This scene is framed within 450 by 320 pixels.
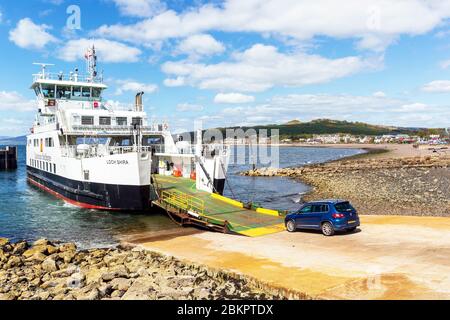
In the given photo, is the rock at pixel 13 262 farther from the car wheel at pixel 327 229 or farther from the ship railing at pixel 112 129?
the ship railing at pixel 112 129

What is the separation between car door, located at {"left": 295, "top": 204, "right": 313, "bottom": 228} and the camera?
1592cm

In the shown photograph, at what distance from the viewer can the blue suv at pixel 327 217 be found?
49.3ft

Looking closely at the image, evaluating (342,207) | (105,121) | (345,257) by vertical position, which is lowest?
(345,257)

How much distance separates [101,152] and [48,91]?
39.5 feet

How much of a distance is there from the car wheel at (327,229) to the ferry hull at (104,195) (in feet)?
36.9

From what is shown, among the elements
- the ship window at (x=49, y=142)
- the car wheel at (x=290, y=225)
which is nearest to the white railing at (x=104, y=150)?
the ship window at (x=49, y=142)

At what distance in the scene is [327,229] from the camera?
15.2 metres

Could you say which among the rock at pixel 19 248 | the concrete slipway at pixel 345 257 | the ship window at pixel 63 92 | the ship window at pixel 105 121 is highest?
the ship window at pixel 63 92

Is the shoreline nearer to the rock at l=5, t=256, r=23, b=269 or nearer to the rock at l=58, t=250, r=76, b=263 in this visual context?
the rock at l=58, t=250, r=76, b=263

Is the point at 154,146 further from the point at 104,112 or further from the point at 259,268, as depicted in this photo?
the point at 259,268

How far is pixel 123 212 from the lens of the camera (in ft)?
79.9

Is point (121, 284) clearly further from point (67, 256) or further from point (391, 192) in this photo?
point (391, 192)

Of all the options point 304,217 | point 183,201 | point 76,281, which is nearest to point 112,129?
point 183,201
